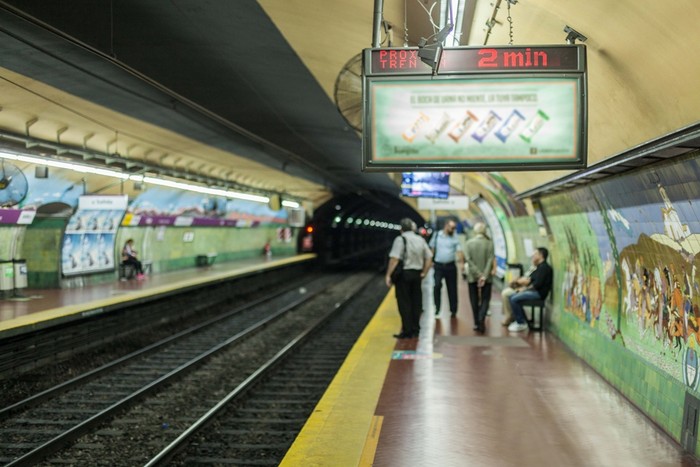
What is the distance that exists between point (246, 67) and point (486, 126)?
7.33 m

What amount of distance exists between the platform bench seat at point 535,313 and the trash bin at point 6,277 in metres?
10.1

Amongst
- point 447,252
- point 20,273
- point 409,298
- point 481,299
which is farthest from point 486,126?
point 20,273

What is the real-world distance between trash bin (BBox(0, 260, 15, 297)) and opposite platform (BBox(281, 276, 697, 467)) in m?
8.52

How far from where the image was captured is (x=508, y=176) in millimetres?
10930

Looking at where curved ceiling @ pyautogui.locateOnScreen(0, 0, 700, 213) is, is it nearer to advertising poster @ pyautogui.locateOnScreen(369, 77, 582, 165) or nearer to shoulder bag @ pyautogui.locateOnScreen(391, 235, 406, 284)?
advertising poster @ pyautogui.locateOnScreen(369, 77, 582, 165)

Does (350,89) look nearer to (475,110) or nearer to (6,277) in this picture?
(475,110)

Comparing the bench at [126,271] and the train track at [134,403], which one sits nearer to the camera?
the train track at [134,403]

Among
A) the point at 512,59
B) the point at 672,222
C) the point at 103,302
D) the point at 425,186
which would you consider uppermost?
the point at 512,59

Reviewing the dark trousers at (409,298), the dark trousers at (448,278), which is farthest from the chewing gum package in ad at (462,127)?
the dark trousers at (448,278)

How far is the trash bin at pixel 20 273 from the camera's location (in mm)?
14328

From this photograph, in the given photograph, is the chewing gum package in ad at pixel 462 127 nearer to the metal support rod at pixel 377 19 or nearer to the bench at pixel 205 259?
the metal support rod at pixel 377 19

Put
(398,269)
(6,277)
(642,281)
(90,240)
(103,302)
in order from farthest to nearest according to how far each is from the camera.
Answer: (90,240) → (6,277) → (103,302) → (398,269) → (642,281)

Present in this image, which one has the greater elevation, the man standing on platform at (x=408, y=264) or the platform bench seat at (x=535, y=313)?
the man standing on platform at (x=408, y=264)

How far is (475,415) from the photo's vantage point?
5.82 m
